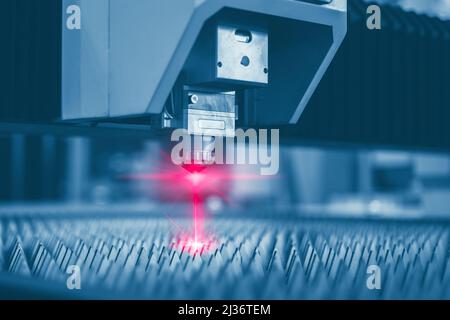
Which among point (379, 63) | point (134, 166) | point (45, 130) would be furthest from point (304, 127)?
point (134, 166)

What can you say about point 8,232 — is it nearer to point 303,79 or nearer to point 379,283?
point 303,79

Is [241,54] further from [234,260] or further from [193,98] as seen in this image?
[234,260]

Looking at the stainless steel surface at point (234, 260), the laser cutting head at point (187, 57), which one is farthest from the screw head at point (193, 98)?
the stainless steel surface at point (234, 260)

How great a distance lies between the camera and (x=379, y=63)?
4.83ft

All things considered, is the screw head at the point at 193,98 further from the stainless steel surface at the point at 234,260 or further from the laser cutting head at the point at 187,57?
the stainless steel surface at the point at 234,260

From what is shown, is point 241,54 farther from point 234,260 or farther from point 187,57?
point 234,260

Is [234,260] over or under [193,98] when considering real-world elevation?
under

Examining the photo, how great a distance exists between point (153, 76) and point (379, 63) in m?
0.64

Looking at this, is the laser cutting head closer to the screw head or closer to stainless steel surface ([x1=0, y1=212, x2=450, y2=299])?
the screw head

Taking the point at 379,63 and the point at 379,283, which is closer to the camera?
the point at 379,283

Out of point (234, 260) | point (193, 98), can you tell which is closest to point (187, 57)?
point (193, 98)

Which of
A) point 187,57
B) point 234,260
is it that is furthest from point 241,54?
point 234,260

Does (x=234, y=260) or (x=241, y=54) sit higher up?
(x=241, y=54)
